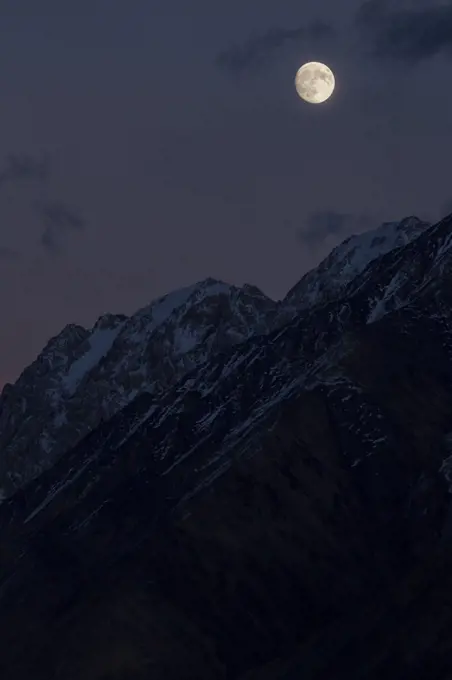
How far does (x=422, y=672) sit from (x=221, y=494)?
5834cm

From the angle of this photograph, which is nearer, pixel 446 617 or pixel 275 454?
pixel 446 617

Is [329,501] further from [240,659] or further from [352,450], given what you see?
[240,659]

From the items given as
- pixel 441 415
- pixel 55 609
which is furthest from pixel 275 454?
pixel 55 609

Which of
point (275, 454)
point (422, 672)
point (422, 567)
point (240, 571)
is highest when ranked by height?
point (275, 454)

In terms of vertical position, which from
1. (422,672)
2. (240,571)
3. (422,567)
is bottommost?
(422,672)

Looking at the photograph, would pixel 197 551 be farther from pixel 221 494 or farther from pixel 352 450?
pixel 352 450

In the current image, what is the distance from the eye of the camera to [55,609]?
198 m

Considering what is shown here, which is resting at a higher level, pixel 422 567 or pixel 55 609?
pixel 55 609

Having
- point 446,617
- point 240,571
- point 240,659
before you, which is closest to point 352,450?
point 240,571

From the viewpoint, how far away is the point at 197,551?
18612cm

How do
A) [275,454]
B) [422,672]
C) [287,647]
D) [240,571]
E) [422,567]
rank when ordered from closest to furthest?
1. [422,672]
2. [422,567]
3. [287,647]
4. [240,571]
5. [275,454]

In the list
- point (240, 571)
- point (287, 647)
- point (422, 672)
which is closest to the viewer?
point (422, 672)

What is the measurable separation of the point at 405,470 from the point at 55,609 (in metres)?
47.6

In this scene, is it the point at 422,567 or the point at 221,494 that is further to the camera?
the point at 221,494
